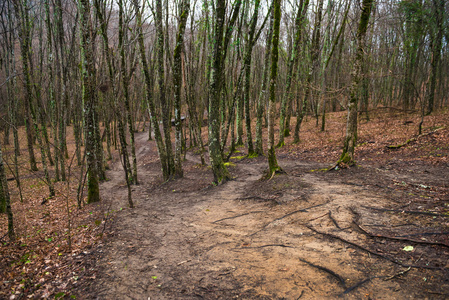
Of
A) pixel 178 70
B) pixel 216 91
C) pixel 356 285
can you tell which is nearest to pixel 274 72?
pixel 216 91

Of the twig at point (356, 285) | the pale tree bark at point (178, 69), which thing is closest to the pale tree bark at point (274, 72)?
the pale tree bark at point (178, 69)

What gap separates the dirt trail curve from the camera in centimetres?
327

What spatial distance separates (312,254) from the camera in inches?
153

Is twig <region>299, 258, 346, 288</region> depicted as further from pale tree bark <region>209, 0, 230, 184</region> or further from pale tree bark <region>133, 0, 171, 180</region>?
pale tree bark <region>133, 0, 171, 180</region>

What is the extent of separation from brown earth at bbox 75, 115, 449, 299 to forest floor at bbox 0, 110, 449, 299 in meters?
0.02

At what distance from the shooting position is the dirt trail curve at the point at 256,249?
10.7ft

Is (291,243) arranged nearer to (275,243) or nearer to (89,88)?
(275,243)

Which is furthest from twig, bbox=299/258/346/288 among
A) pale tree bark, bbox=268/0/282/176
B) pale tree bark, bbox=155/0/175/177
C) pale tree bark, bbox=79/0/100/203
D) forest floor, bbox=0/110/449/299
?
pale tree bark, bbox=155/0/175/177

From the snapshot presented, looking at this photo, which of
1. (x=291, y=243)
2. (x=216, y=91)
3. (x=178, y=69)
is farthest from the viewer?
A: (x=178, y=69)

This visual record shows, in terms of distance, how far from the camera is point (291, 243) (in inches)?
171

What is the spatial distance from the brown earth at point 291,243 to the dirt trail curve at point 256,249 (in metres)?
0.02

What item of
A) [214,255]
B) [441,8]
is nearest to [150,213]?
[214,255]

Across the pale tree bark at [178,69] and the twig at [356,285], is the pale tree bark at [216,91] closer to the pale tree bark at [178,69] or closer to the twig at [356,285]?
the pale tree bark at [178,69]

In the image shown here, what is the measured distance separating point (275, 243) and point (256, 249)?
0.37 meters
